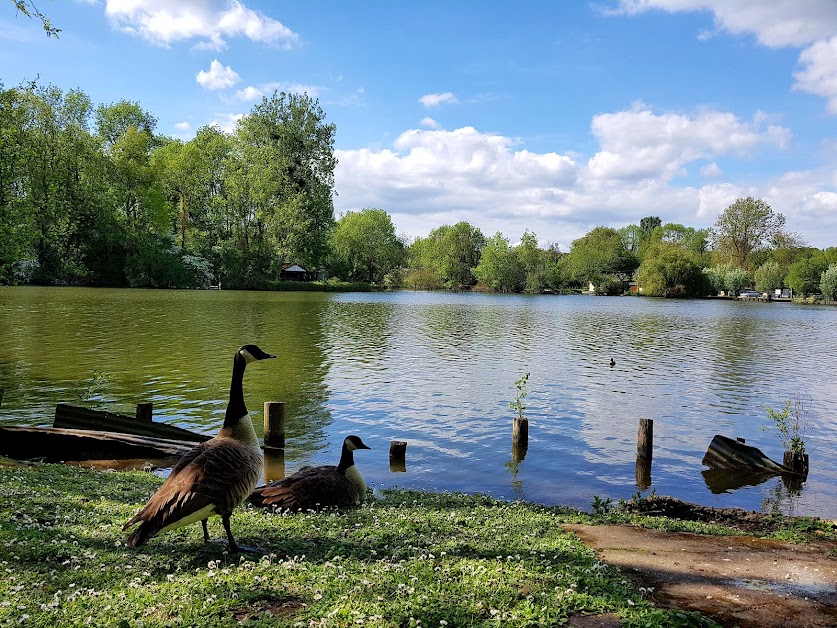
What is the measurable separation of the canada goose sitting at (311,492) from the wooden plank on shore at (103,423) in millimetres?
5470

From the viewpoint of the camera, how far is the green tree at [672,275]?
14238cm

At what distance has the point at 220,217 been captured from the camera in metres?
108

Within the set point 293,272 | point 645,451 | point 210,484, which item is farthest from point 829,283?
point 210,484

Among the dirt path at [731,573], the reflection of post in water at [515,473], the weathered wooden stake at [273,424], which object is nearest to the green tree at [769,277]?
the reflection of post in water at [515,473]

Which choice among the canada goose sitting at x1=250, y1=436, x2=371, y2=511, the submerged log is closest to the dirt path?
the canada goose sitting at x1=250, y1=436, x2=371, y2=511

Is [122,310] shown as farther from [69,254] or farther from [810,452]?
[810,452]

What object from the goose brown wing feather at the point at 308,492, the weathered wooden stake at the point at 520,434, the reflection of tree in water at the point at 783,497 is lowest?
the reflection of tree in water at the point at 783,497

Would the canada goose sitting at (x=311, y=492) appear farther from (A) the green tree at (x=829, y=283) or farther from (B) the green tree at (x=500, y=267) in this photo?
(B) the green tree at (x=500, y=267)

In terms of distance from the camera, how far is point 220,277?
103 metres

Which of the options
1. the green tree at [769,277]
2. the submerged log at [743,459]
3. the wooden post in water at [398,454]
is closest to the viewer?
the wooden post in water at [398,454]

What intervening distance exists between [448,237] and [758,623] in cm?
16886

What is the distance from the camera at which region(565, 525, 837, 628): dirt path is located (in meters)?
6.27

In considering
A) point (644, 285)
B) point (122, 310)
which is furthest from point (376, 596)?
point (644, 285)

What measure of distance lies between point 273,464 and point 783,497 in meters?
13.1
